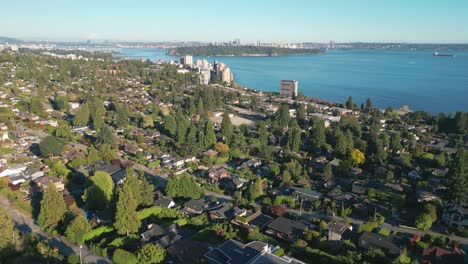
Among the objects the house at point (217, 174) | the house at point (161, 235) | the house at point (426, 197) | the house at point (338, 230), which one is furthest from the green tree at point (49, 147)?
the house at point (426, 197)

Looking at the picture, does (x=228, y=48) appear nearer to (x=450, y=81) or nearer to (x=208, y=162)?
(x=450, y=81)

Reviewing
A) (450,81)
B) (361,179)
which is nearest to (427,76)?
(450,81)

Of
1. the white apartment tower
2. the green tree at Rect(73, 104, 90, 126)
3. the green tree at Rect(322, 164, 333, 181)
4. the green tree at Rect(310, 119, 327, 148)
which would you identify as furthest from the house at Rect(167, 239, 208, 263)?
the white apartment tower

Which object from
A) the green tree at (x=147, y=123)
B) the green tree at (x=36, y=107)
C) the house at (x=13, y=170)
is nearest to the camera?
the house at (x=13, y=170)

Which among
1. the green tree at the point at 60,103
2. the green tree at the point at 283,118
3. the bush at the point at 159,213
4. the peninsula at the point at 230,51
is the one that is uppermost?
the peninsula at the point at 230,51

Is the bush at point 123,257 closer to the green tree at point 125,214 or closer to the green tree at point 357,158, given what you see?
the green tree at point 125,214

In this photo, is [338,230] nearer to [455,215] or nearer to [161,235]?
[455,215]
